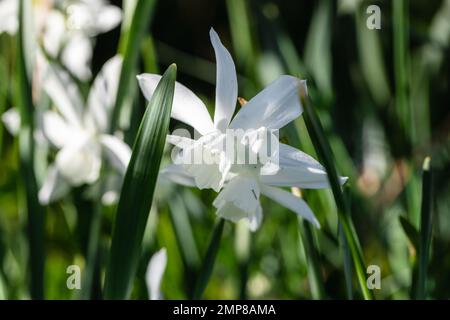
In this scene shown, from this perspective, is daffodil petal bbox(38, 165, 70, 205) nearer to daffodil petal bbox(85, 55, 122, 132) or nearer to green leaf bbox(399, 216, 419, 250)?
daffodil petal bbox(85, 55, 122, 132)

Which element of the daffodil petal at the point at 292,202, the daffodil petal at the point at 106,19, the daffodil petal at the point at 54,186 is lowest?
the daffodil petal at the point at 54,186

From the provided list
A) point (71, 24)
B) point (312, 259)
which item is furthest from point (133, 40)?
point (71, 24)

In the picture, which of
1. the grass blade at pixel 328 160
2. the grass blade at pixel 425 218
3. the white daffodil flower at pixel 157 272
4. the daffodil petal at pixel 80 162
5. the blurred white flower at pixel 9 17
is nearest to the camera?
the grass blade at pixel 328 160

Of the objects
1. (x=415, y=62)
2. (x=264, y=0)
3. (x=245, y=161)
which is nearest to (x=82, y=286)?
(x=245, y=161)

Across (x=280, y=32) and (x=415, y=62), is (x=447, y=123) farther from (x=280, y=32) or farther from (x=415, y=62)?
(x=280, y=32)

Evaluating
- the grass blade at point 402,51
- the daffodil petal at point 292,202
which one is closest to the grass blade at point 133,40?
the daffodil petal at point 292,202

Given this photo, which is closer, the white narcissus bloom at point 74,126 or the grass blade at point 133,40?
the grass blade at point 133,40

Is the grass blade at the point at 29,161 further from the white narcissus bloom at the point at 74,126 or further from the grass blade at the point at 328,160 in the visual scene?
the grass blade at the point at 328,160
